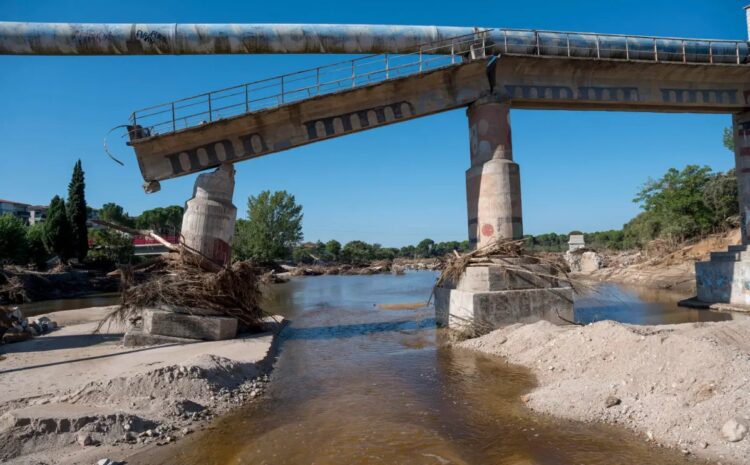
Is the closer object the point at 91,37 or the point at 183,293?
the point at 183,293

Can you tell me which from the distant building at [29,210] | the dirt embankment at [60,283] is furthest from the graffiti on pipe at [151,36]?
the distant building at [29,210]

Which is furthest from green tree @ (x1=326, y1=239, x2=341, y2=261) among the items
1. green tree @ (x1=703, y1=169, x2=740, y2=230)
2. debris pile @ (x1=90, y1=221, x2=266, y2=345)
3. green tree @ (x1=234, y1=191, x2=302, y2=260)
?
debris pile @ (x1=90, y1=221, x2=266, y2=345)

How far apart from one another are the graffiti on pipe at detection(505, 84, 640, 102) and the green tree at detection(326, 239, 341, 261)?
90.2 meters

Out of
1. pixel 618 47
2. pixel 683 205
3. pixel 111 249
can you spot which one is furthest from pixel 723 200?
pixel 111 249

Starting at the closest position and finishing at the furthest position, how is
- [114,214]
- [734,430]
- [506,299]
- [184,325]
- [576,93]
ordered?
[734,430] < [184,325] < [506,299] < [576,93] < [114,214]

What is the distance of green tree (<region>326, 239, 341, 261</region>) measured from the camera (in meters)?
105

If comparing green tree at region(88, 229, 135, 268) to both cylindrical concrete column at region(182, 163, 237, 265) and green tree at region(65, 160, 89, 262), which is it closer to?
green tree at region(65, 160, 89, 262)

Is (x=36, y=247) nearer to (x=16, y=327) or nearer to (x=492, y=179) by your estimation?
(x=16, y=327)

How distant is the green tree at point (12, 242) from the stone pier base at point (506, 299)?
42.8m

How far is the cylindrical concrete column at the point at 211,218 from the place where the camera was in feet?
39.6

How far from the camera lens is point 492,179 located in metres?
13.2

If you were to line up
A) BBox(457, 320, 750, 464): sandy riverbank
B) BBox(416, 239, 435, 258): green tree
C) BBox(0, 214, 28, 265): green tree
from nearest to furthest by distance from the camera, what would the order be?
BBox(457, 320, 750, 464): sandy riverbank, BBox(0, 214, 28, 265): green tree, BBox(416, 239, 435, 258): green tree

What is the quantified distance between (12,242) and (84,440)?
150ft

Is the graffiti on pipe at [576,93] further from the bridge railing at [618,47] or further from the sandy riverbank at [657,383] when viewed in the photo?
the sandy riverbank at [657,383]
